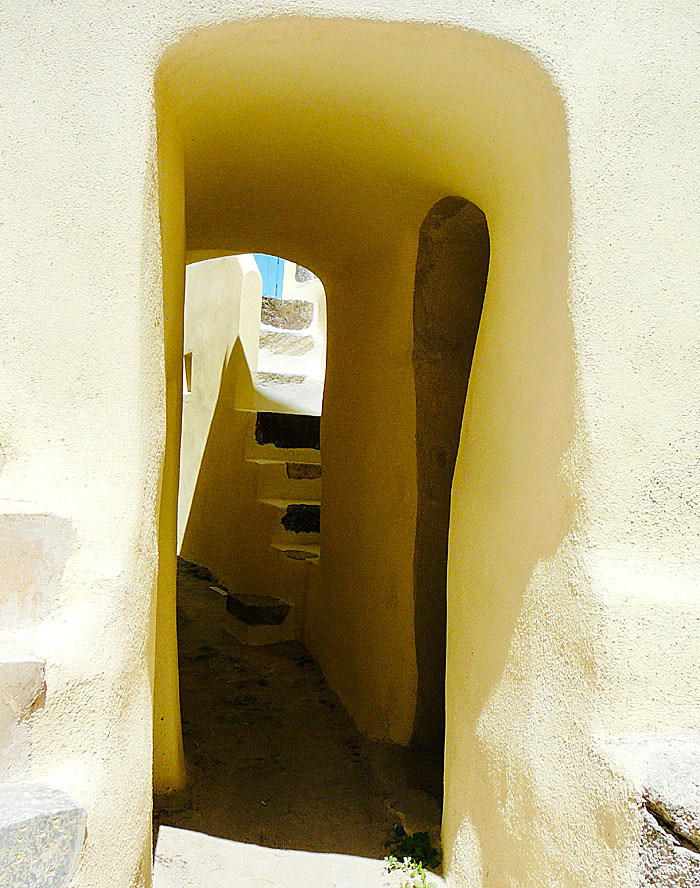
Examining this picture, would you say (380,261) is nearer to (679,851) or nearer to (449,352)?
(449,352)

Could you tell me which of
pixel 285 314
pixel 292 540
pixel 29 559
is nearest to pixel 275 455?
pixel 292 540

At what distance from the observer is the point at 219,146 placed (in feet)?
7.79

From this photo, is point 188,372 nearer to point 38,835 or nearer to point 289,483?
point 289,483

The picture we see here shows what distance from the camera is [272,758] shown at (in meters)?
3.04

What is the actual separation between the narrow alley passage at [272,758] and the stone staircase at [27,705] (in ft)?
4.05

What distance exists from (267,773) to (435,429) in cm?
148

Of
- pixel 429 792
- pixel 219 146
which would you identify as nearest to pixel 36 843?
pixel 429 792

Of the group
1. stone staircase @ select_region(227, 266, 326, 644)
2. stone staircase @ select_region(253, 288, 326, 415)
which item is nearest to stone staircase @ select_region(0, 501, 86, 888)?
stone staircase @ select_region(227, 266, 326, 644)

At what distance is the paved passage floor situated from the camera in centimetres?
225

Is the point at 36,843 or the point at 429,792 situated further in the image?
the point at 429,792

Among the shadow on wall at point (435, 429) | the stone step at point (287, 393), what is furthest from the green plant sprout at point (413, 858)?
the stone step at point (287, 393)

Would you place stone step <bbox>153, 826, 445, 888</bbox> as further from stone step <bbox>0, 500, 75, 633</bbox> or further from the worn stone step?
the worn stone step

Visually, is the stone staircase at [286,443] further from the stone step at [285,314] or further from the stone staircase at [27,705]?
the stone staircase at [27,705]

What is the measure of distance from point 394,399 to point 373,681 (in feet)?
4.08
